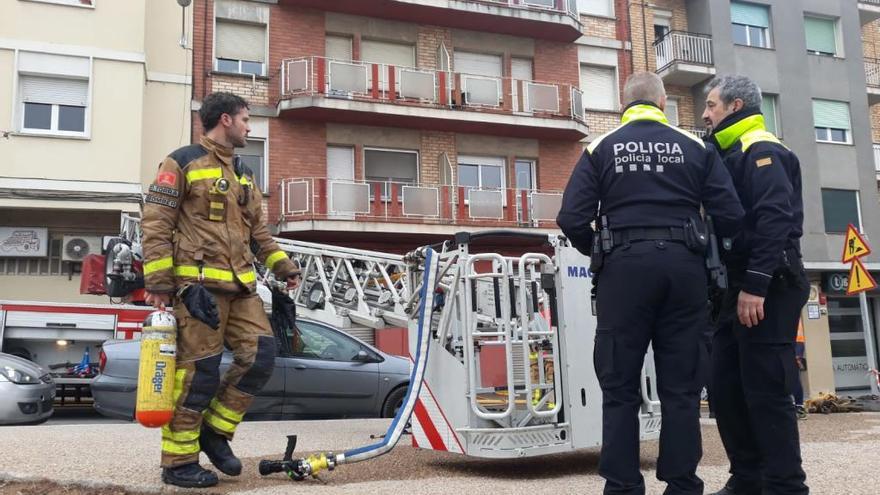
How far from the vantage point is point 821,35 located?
2438 centimetres

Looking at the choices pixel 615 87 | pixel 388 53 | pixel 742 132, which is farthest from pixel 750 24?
pixel 742 132

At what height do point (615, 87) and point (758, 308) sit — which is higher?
point (615, 87)

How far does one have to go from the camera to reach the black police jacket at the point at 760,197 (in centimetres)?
361

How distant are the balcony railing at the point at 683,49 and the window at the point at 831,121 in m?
4.42

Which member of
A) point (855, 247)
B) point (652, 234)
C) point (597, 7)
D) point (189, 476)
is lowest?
point (189, 476)

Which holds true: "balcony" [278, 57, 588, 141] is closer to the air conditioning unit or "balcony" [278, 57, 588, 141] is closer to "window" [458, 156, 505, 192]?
"window" [458, 156, 505, 192]

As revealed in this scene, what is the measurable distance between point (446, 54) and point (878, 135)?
16.4 metres

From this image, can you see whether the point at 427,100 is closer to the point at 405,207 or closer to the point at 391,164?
the point at 391,164

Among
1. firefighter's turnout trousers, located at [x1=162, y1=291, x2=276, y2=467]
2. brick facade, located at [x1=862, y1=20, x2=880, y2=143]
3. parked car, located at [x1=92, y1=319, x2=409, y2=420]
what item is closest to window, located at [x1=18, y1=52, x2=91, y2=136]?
parked car, located at [x1=92, y1=319, x2=409, y2=420]

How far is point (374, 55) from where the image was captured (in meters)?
19.2

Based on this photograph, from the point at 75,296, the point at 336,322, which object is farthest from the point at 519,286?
the point at 75,296

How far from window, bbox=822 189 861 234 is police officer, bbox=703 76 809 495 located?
2127 centimetres

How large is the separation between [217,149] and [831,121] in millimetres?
23929

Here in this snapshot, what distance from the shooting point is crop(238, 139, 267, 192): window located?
17844 mm
